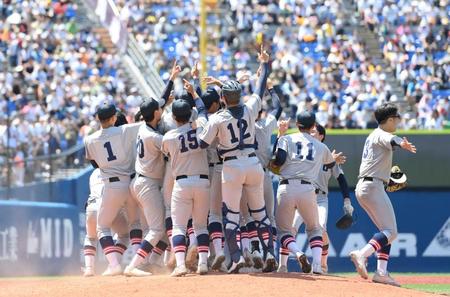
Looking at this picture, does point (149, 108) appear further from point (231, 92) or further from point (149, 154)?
point (231, 92)

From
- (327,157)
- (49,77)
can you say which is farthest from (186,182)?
(49,77)

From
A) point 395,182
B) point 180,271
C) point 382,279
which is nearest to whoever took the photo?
point 180,271

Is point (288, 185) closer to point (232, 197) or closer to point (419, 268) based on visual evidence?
point (232, 197)

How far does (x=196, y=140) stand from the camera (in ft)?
44.0

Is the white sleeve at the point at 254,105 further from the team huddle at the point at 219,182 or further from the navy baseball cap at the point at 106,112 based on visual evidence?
the navy baseball cap at the point at 106,112

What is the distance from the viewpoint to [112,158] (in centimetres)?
1431

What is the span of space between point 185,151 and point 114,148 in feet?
4.09

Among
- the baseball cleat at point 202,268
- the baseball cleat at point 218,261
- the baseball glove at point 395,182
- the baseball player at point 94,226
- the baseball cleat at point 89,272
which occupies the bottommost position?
the baseball cleat at point 89,272

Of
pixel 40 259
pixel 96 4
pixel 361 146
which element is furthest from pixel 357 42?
pixel 40 259

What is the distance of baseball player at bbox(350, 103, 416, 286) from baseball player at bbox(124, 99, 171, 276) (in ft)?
7.68

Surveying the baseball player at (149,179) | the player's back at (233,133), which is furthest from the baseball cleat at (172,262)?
the player's back at (233,133)

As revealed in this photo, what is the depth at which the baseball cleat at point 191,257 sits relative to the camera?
13.7m

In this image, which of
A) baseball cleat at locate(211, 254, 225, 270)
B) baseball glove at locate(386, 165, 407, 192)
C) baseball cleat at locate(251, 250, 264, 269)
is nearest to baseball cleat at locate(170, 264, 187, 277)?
baseball cleat at locate(211, 254, 225, 270)

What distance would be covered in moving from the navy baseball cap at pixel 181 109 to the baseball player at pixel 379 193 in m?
2.25
